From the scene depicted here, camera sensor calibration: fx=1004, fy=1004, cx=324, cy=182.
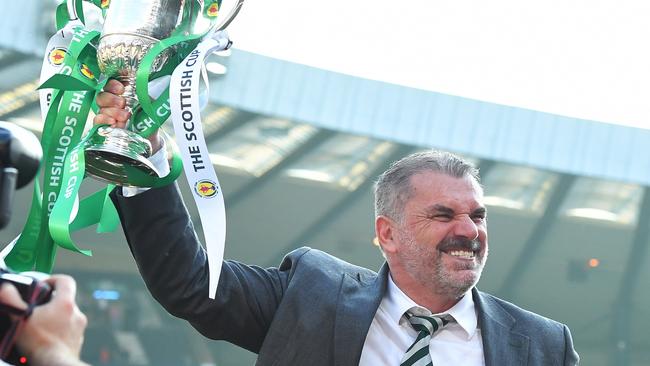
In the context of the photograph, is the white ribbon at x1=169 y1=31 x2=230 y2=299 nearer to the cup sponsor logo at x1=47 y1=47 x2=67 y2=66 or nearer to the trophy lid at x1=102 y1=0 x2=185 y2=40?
the trophy lid at x1=102 y1=0 x2=185 y2=40

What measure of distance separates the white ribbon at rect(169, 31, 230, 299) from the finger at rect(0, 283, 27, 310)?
0.77 m

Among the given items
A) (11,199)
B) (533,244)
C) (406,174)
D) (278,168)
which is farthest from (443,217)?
Answer: (533,244)

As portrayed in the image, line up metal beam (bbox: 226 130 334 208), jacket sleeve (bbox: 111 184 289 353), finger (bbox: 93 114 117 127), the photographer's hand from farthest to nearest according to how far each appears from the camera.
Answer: metal beam (bbox: 226 130 334 208)
jacket sleeve (bbox: 111 184 289 353)
finger (bbox: 93 114 117 127)
the photographer's hand

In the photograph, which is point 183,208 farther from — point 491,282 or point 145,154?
point 491,282

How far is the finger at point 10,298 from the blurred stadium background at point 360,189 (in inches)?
446

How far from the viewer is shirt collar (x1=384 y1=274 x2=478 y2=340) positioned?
6.50 feet

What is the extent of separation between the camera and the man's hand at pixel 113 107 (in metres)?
1.68

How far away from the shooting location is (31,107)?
12.4 meters

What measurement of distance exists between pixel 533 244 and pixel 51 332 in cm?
1555

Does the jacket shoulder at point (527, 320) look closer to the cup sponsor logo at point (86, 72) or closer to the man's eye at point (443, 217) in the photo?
the man's eye at point (443, 217)

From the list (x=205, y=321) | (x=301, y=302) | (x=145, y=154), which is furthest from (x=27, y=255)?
(x=301, y=302)

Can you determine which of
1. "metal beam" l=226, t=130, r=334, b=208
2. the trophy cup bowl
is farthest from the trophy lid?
"metal beam" l=226, t=130, r=334, b=208

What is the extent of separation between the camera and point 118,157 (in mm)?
1636

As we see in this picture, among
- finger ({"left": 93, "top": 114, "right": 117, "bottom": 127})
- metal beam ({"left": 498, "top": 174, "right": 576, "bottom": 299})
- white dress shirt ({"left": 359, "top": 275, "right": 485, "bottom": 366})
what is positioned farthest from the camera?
metal beam ({"left": 498, "top": 174, "right": 576, "bottom": 299})
